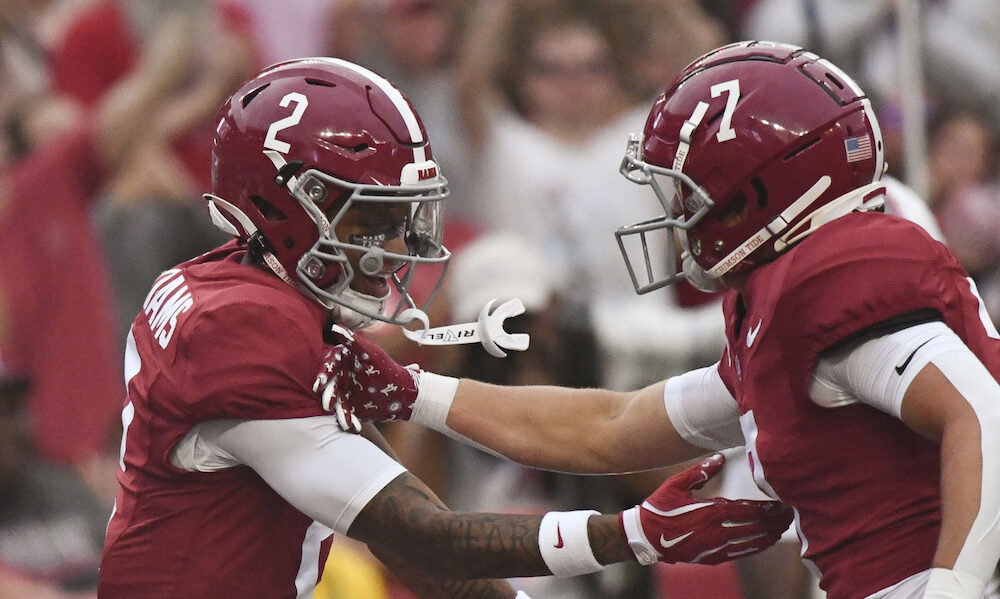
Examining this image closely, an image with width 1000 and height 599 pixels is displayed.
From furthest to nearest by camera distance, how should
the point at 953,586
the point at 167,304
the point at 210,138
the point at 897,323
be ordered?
1. the point at 210,138
2. the point at 167,304
3. the point at 897,323
4. the point at 953,586

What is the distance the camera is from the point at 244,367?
2.36 m

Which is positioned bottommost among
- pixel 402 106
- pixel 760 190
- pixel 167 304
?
pixel 167 304

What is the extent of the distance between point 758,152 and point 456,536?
849 mm

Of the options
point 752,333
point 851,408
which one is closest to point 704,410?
point 752,333

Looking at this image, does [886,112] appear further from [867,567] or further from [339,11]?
[867,567]

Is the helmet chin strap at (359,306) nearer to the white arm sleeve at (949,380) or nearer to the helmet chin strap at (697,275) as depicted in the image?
the helmet chin strap at (697,275)

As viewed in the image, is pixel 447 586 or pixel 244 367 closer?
pixel 244 367

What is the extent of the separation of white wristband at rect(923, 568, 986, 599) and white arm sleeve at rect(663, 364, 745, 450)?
0.71 meters

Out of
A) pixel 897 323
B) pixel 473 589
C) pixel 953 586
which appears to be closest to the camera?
pixel 953 586

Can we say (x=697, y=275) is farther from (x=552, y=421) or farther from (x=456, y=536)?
(x=456, y=536)

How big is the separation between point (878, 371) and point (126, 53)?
4250 millimetres

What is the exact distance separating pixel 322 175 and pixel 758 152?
0.77 metres

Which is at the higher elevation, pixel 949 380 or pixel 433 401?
pixel 949 380

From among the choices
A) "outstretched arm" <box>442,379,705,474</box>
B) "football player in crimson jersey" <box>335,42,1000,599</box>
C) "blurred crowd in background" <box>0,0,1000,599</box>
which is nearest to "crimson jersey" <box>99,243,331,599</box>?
"football player in crimson jersey" <box>335,42,1000,599</box>
